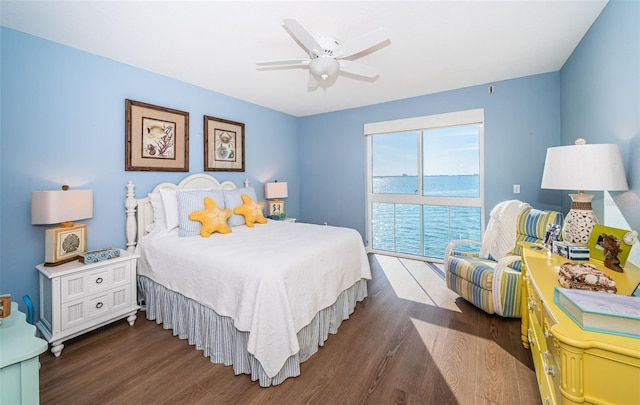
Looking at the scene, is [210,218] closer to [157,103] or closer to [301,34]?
[157,103]

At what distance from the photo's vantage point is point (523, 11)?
78.6 inches

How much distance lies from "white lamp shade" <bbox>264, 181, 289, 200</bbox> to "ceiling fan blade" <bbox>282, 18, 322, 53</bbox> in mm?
2464

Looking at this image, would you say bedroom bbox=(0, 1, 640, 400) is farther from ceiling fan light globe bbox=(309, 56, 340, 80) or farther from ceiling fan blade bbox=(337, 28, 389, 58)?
ceiling fan light globe bbox=(309, 56, 340, 80)

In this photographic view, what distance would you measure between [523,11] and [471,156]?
2059 mm

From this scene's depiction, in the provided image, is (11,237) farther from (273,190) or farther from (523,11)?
(523,11)

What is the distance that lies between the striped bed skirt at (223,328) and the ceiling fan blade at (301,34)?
203 centimetres

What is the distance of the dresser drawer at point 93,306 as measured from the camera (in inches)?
81.2

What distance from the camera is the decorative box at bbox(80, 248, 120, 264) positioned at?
7.20 feet

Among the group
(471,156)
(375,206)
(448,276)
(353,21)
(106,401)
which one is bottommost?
(106,401)

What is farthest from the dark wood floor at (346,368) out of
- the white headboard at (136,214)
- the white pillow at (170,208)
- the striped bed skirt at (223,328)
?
the white pillow at (170,208)

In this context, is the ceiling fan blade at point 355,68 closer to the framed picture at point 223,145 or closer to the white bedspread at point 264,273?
the white bedspread at point 264,273

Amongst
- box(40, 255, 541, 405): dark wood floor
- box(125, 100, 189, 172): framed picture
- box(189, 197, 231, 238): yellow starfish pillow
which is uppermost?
Answer: box(125, 100, 189, 172): framed picture

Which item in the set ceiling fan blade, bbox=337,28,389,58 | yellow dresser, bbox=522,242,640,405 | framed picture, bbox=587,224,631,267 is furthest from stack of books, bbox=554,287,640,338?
ceiling fan blade, bbox=337,28,389,58

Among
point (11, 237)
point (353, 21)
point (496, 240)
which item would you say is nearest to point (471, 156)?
point (496, 240)
